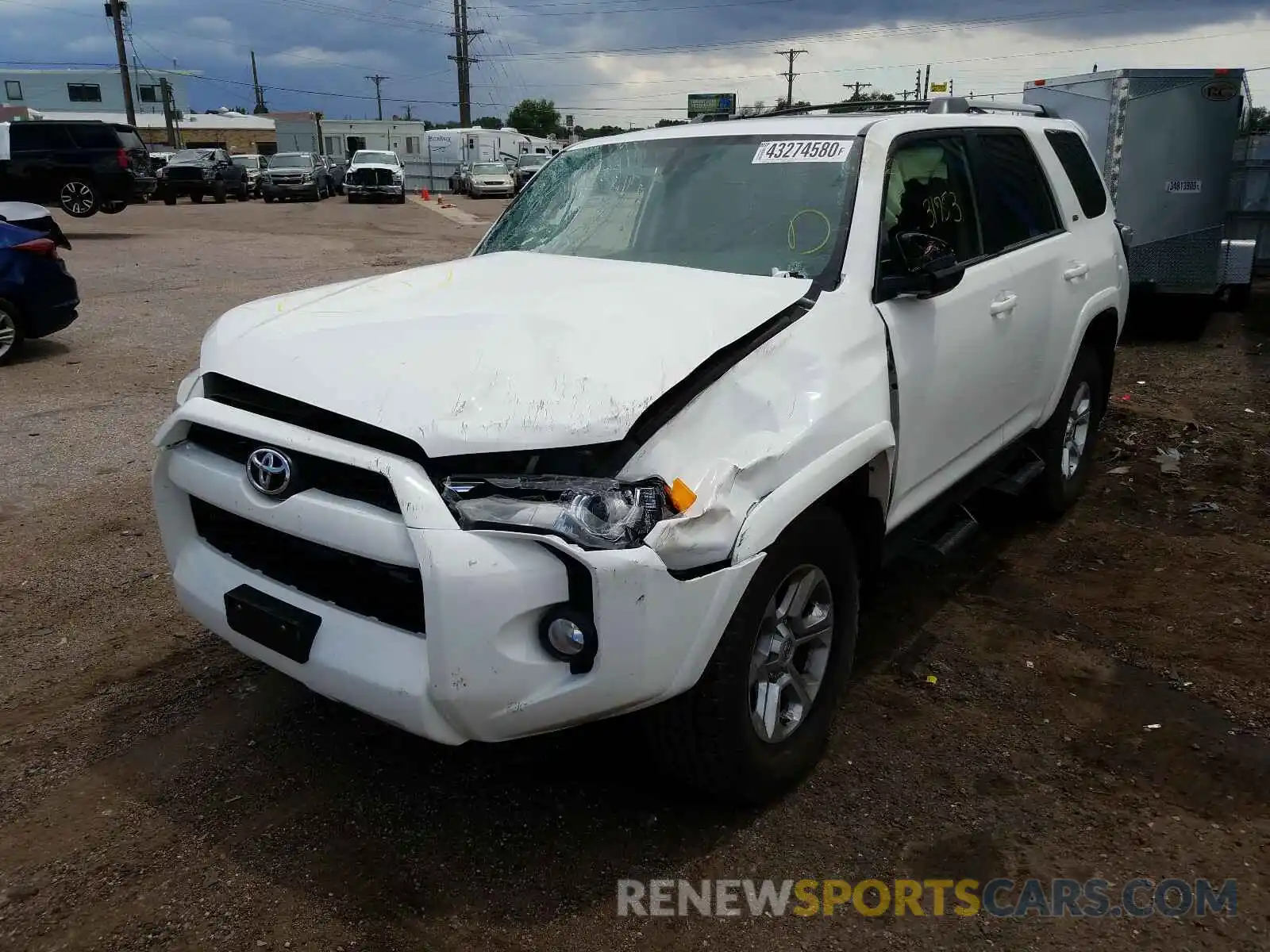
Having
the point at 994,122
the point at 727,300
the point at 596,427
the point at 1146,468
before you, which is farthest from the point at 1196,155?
the point at 596,427

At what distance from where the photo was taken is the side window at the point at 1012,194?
410cm

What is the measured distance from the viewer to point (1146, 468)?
6113mm

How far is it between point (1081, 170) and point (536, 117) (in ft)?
356

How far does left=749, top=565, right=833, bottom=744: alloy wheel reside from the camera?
2736mm

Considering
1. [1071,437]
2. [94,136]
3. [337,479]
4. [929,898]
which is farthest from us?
[94,136]

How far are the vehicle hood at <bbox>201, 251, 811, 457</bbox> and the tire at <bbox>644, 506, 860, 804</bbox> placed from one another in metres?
0.58

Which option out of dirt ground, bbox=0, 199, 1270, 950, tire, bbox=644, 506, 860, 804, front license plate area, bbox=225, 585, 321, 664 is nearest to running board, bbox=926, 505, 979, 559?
dirt ground, bbox=0, 199, 1270, 950

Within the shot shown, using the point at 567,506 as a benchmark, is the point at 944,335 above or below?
above

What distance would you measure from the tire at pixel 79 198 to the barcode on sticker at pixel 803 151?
66.3 feet

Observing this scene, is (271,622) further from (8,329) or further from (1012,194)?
(8,329)

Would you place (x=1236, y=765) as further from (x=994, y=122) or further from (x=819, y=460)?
(x=994, y=122)

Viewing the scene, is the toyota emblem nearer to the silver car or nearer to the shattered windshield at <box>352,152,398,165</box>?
the shattered windshield at <box>352,152,398,165</box>

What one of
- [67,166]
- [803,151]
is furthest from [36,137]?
[803,151]

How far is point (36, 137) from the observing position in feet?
63.1
